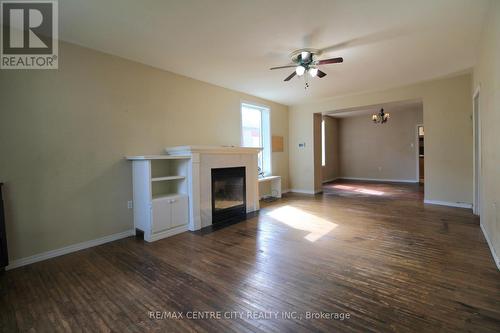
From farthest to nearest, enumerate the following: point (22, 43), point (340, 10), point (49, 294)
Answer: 1. point (22, 43)
2. point (340, 10)
3. point (49, 294)

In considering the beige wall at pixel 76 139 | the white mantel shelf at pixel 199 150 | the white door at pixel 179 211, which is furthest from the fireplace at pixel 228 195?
the beige wall at pixel 76 139

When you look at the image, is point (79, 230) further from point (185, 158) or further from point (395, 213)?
point (395, 213)

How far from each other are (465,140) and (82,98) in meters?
6.74

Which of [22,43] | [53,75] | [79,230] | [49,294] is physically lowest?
[49,294]

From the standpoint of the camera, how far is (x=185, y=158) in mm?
3754

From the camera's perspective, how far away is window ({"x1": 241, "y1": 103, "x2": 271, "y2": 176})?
6.05 metres

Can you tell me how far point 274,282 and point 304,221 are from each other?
2058 mm

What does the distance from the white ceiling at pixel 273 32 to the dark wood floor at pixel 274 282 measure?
105 inches

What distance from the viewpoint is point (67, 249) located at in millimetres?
2977

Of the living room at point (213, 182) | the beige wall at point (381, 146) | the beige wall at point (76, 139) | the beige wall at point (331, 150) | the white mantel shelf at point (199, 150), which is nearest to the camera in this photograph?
the living room at point (213, 182)

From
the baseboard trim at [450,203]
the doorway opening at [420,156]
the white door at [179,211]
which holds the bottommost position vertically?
the baseboard trim at [450,203]

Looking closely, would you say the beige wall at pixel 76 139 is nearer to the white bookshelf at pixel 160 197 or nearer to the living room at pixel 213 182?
the living room at pixel 213 182

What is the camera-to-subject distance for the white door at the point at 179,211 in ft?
11.8

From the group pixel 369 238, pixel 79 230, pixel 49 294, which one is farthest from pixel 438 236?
pixel 79 230
